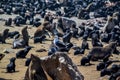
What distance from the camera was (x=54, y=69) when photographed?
11.6m

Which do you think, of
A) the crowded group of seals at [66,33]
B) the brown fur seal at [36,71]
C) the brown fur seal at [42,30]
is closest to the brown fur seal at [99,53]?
the crowded group of seals at [66,33]

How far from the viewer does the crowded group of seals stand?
1488 cm

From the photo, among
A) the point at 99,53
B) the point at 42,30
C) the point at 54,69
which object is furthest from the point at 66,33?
the point at 54,69

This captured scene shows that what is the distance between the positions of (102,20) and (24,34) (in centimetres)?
1032

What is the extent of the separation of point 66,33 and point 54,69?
13629 mm

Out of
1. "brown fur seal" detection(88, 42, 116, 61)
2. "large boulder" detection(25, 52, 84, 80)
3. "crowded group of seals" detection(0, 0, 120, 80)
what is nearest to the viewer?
"large boulder" detection(25, 52, 84, 80)

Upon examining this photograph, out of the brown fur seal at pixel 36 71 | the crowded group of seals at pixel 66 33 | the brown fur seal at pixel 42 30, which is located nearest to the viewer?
the brown fur seal at pixel 36 71

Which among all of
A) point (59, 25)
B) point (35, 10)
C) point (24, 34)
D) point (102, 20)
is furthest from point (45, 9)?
point (24, 34)

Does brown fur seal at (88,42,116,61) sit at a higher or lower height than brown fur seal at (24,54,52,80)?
lower

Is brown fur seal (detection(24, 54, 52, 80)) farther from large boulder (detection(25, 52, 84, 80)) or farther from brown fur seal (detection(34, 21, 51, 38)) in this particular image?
brown fur seal (detection(34, 21, 51, 38))

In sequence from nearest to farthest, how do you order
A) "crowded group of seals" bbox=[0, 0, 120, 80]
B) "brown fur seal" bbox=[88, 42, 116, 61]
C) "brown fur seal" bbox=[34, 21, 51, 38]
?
"crowded group of seals" bbox=[0, 0, 120, 80] < "brown fur seal" bbox=[88, 42, 116, 61] < "brown fur seal" bbox=[34, 21, 51, 38]

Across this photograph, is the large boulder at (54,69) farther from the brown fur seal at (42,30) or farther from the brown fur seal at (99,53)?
the brown fur seal at (42,30)

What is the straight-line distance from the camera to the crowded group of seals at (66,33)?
14879 mm

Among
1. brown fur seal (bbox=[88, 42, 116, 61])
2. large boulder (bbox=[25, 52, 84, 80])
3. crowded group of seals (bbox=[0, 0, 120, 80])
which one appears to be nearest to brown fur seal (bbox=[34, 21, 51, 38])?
crowded group of seals (bbox=[0, 0, 120, 80])
